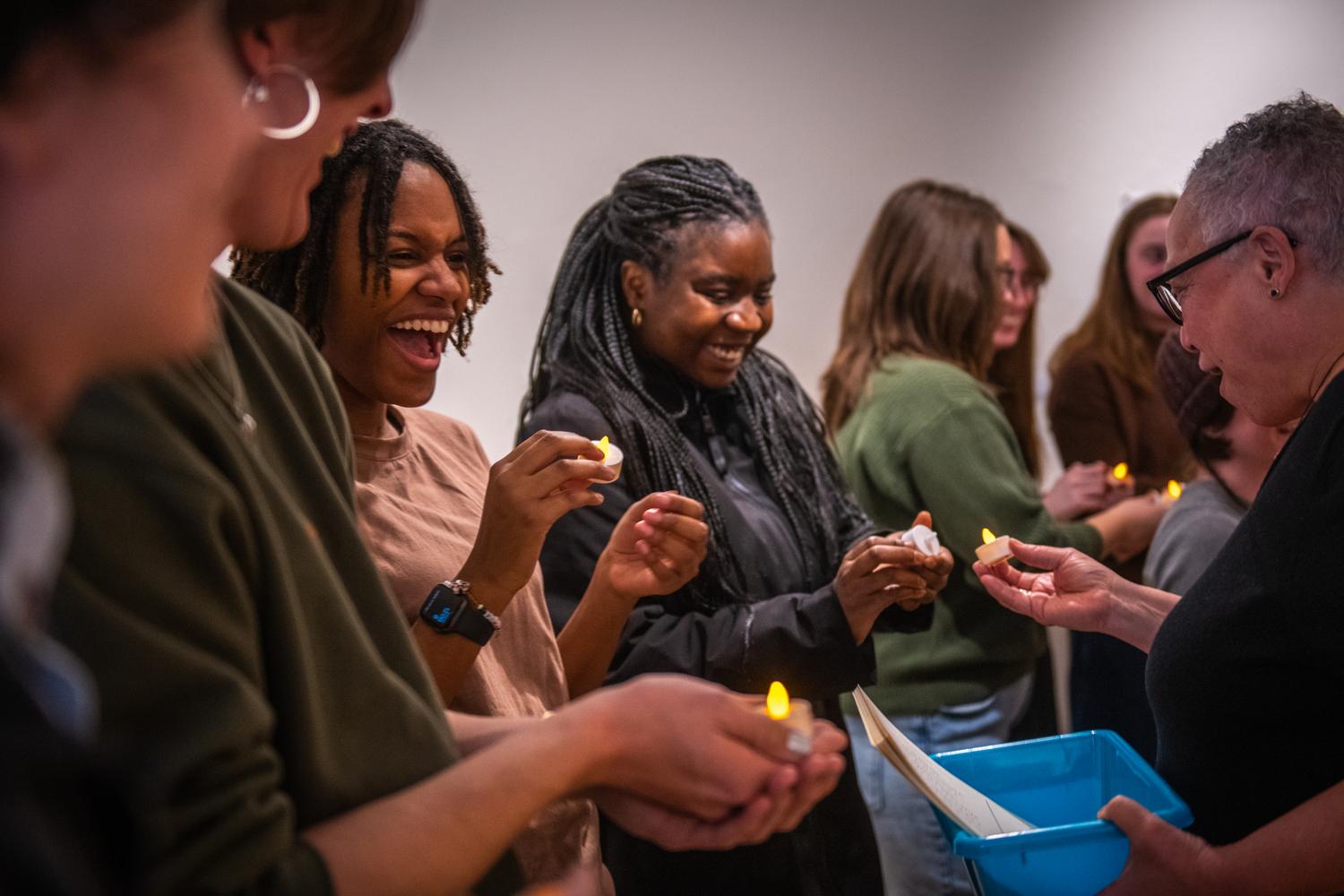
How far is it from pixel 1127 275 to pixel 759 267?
1912 millimetres

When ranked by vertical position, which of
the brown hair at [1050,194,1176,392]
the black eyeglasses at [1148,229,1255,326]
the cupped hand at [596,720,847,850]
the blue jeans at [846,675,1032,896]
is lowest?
the blue jeans at [846,675,1032,896]

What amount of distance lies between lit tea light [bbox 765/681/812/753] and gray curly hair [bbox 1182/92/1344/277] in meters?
0.91

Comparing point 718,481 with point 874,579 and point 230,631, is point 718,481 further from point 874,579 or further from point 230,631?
point 230,631

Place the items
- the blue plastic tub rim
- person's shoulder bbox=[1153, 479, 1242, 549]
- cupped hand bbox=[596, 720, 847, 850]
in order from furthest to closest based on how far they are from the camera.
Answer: person's shoulder bbox=[1153, 479, 1242, 549] → the blue plastic tub rim → cupped hand bbox=[596, 720, 847, 850]

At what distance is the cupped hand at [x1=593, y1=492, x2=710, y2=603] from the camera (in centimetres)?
178

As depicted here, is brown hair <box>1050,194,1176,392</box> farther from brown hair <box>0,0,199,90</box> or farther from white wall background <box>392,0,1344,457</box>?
brown hair <box>0,0,199,90</box>

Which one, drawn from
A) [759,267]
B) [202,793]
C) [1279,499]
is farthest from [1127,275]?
[202,793]

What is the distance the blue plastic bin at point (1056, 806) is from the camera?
4.23ft

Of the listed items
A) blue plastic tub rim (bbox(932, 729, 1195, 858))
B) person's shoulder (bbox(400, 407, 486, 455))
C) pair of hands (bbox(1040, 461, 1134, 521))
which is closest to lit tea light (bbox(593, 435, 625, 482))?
person's shoulder (bbox(400, 407, 486, 455))

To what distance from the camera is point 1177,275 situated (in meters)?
1.58

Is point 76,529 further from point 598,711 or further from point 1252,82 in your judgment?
point 1252,82

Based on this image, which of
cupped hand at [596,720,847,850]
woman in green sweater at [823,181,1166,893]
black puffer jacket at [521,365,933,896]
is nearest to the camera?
cupped hand at [596,720,847,850]

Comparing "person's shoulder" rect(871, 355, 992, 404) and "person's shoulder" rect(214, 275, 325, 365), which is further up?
"person's shoulder" rect(214, 275, 325, 365)

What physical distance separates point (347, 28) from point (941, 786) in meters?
1.01
